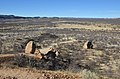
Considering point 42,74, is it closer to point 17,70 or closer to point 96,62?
point 17,70

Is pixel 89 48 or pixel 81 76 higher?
pixel 81 76

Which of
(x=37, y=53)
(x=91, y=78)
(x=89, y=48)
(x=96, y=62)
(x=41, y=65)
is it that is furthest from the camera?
(x=89, y=48)

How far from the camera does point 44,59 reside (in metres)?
21.6

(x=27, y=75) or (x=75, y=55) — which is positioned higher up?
(x=27, y=75)

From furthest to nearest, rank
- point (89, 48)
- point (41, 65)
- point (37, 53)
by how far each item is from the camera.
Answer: point (89, 48), point (37, 53), point (41, 65)

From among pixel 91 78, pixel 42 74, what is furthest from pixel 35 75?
pixel 91 78

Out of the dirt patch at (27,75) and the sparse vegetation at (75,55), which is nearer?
the dirt patch at (27,75)

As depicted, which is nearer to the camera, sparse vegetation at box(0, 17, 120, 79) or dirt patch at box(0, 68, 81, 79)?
dirt patch at box(0, 68, 81, 79)

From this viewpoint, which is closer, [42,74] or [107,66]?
[42,74]

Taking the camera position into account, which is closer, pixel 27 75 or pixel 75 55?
pixel 27 75

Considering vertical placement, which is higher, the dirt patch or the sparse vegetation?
Result: the dirt patch

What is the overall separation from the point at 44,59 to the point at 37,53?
5.39 feet

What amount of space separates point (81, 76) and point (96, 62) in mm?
12701

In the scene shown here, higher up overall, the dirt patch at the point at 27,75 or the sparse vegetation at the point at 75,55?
the dirt patch at the point at 27,75
